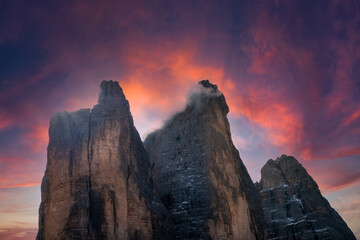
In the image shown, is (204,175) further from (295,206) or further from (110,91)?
(295,206)

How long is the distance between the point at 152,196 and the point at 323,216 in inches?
5168

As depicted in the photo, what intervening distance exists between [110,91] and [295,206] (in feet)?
455

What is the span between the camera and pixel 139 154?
48781 mm

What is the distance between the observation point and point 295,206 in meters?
163

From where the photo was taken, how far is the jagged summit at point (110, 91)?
48.5 m

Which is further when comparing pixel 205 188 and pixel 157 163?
pixel 157 163

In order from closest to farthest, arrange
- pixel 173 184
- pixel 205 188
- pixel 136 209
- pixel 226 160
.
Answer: pixel 136 209
pixel 205 188
pixel 173 184
pixel 226 160

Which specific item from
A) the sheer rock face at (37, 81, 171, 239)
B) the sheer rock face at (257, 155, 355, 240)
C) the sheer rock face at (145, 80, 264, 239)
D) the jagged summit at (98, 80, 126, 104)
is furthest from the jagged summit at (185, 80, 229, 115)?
the sheer rock face at (257, 155, 355, 240)

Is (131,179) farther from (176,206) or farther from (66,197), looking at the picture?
(176,206)

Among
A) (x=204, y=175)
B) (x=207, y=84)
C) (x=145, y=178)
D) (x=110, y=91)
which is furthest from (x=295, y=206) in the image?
(x=110, y=91)

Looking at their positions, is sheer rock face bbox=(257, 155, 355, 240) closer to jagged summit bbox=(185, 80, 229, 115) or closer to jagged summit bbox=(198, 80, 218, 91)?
jagged summit bbox=(185, 80, 229, 115)

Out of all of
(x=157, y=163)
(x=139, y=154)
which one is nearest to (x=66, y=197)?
(x=139, y=154)

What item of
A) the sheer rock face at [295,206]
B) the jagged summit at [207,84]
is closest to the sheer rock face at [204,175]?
the jagged summit at [207,84]

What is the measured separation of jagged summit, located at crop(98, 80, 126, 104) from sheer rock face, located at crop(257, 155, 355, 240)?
128m
